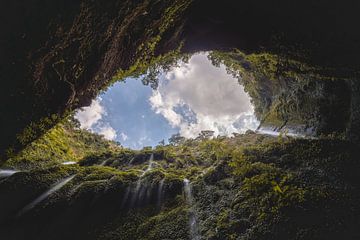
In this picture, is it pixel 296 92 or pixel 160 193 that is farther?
pixel 296 92

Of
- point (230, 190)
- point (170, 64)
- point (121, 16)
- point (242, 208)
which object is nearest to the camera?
point (121, 16)

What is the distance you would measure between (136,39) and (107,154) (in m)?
8.44

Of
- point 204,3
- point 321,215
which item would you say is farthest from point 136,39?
point 321,215

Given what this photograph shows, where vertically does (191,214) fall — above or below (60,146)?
below

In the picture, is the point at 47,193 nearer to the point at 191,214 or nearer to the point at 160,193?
the point at 160,193

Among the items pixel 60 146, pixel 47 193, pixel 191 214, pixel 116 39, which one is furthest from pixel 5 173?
pixel 191 214

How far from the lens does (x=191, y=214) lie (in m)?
7.65

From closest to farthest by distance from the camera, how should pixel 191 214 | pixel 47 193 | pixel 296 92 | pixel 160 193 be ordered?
pixel 191 214 → pixel 47 193 → pixel 160 193 → pixel 296 92

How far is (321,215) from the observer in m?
5.75

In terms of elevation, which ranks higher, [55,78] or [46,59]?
[55,78]

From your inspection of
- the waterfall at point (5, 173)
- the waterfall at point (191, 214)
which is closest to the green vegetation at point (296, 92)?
the waterfall at point (191, 214)

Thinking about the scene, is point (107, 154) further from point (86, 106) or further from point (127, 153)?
point (86, 106)

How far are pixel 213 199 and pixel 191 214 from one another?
94 centimetres

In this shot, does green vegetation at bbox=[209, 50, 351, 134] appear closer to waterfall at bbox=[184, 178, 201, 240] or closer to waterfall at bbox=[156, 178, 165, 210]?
waterfall at bbox=[184, 178, 201, 240]
